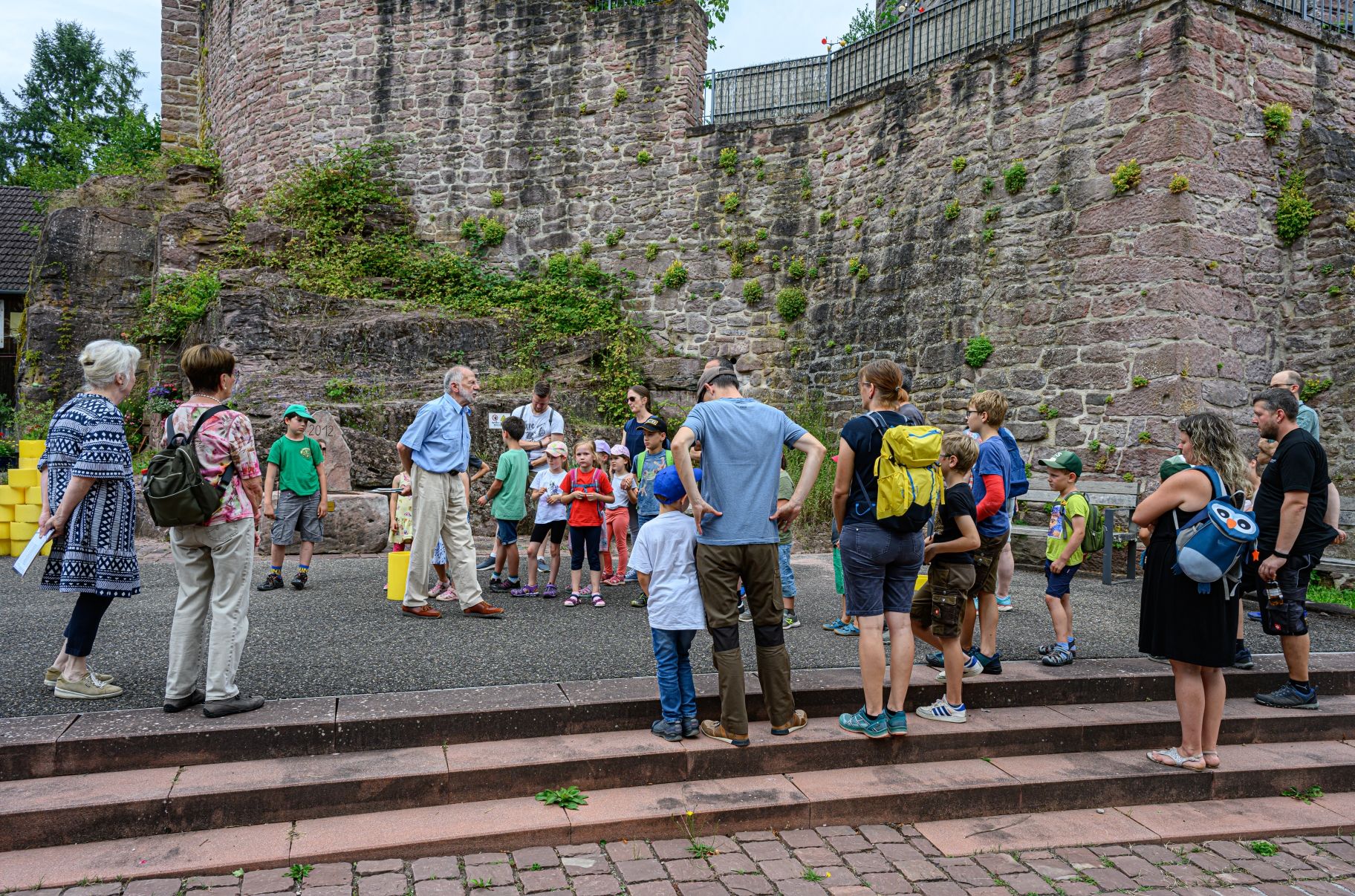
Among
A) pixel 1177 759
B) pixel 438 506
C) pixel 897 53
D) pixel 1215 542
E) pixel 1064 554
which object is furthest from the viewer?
pixel 897 53

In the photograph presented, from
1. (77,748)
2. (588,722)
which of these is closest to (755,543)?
(588,722)

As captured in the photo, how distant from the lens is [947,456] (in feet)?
15.5

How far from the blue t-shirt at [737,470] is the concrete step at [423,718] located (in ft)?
3.17

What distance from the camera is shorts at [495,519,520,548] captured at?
292 inches

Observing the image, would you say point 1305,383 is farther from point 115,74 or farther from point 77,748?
point 115,74

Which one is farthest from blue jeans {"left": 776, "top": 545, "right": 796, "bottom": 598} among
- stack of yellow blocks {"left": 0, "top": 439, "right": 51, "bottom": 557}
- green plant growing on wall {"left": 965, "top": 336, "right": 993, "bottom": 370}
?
stack of yellow blocks {"left": 0, "top": 439, "right": 51, "bottom": 557}

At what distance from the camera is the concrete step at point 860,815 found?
3312 millimetres

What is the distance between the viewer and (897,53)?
12750mm

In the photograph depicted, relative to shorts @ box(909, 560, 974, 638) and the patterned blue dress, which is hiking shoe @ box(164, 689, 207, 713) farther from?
shorts @ box(909, 560, 974, 638)

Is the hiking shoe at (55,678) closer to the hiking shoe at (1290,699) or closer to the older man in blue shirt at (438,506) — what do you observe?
the older man in blue shirt at (438,506)

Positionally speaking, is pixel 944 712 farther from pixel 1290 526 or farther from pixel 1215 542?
pixel 1290 526

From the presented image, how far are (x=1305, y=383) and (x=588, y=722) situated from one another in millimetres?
9194

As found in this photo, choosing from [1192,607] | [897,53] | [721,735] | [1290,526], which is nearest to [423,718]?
[721,735]

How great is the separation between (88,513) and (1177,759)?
556cm
